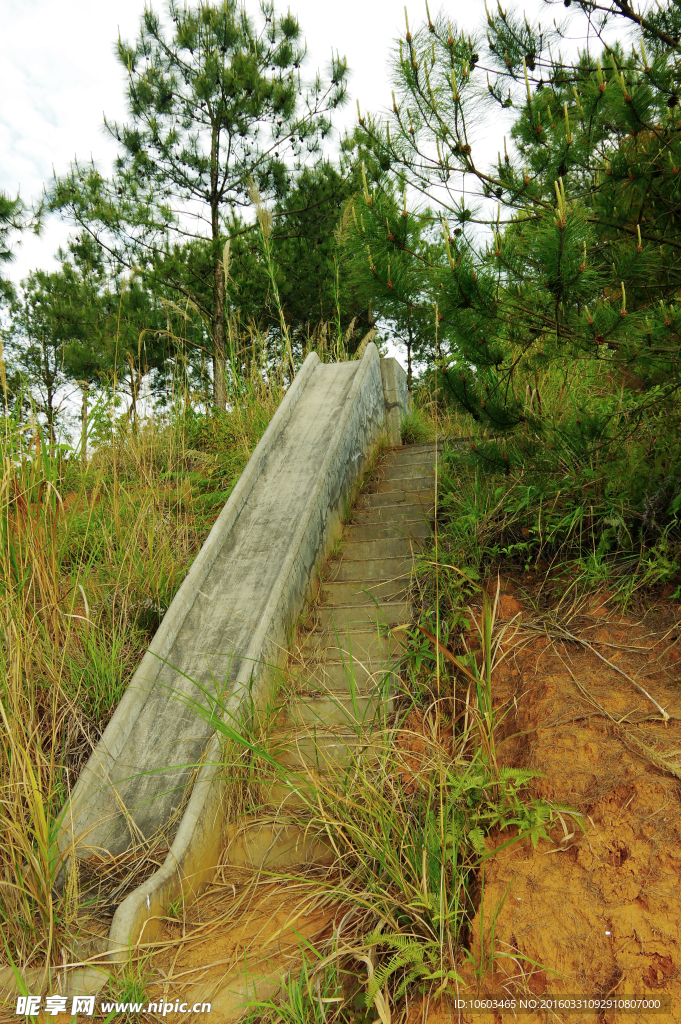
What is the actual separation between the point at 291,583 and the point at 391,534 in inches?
32.1

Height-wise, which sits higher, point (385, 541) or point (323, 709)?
point (385, 541)

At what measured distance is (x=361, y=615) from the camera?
300 centimetres

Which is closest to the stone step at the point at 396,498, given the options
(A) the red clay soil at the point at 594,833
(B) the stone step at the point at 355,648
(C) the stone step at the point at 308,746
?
(B) the stone step at the point at 355,648

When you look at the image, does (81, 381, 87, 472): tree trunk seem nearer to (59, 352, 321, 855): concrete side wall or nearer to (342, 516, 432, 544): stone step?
(59, 352, 321, 855): concrete side wall

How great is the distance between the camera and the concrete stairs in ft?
7.14

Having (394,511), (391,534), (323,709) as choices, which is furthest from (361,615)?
(394,511)

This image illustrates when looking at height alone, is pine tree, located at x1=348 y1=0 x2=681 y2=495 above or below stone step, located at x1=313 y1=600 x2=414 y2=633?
above

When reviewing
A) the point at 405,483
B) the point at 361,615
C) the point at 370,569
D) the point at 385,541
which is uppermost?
the point at 405,483

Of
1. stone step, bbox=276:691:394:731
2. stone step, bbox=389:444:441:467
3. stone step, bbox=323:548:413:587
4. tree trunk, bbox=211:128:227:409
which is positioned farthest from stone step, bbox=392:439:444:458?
tree trunk, bbox=211:128:227:409

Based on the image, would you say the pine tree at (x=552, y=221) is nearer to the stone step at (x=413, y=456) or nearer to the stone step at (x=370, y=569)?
the stone step at (x=370, y=569)

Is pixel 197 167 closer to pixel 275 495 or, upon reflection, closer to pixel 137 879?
pixel 275 495

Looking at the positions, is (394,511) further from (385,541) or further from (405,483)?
(405,483)

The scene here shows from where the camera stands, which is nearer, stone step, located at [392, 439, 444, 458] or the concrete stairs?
the concrete stairs

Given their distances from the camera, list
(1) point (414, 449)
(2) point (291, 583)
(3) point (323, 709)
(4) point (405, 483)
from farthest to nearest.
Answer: (1) point (414, 449)
(4) point (405, 483)
(2) point (291, 583)
(3) point (323, 709)
